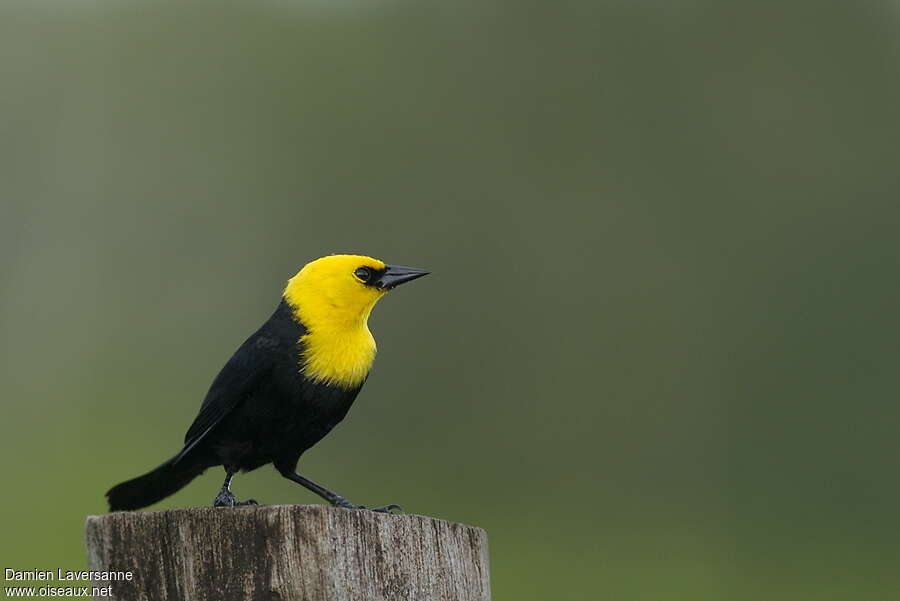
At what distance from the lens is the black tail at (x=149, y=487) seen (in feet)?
15.8

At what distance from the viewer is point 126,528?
339 centimetres

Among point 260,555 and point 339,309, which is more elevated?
point 339,309

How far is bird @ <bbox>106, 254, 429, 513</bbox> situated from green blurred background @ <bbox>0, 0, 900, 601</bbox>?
19.8 feet

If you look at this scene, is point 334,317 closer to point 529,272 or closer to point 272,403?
point 272,403

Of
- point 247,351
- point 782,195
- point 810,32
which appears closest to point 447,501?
point 782,195

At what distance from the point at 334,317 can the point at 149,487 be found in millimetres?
1014

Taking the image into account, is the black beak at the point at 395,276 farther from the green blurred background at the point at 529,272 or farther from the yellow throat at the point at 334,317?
the green blurred background at the point at 529,272

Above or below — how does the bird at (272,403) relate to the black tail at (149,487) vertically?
above

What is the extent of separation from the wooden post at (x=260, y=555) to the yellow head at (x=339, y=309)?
1650 mm

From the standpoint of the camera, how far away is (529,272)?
17.4m

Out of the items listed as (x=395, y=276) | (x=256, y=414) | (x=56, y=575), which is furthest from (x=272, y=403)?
(x=56, y=575)

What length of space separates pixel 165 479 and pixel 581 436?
36.0 ft

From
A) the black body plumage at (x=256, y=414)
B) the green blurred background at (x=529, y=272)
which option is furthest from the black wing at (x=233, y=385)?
the green blurred background at (x=529, y=272)

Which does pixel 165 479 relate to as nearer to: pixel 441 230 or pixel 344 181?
pixel 441 230
